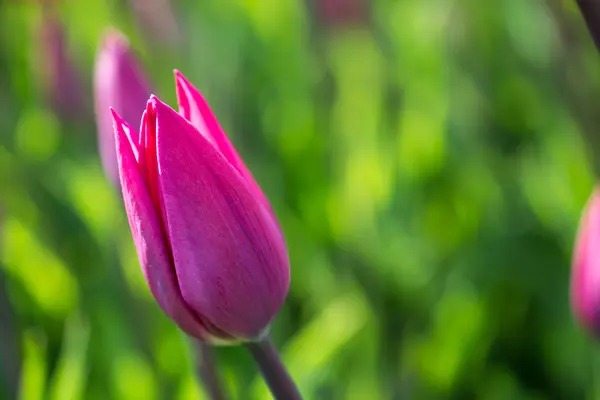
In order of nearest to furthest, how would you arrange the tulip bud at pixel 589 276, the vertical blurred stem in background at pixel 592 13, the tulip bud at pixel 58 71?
the vertical blurred stem in background at pixel 592 13 < the tulip bud at pixel 589 276 < the tulip bud at pixel 58 71

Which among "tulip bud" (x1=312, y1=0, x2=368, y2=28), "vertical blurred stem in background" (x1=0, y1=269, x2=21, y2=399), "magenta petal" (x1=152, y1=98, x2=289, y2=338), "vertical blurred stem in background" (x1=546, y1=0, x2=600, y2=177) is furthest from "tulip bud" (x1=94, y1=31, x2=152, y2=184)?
"tulip bud" (x1=312, y1=0, x2=368, y2=28)

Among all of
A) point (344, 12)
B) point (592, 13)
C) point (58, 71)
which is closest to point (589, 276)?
point (592, 13)

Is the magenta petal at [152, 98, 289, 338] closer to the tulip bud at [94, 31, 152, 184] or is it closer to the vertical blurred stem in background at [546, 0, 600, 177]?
the tulip bud at [94, 31, 152, 184]

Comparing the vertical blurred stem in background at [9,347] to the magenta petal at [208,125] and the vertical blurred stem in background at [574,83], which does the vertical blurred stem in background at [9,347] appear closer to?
the magenta petal at [208,125]

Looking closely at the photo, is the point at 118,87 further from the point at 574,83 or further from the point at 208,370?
the point at 574,83

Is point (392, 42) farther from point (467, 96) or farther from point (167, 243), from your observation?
point (167, 243)

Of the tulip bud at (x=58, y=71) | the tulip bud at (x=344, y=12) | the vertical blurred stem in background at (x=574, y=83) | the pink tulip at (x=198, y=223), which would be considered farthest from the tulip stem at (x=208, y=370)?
the tulip bud at (x=344, y=12)
